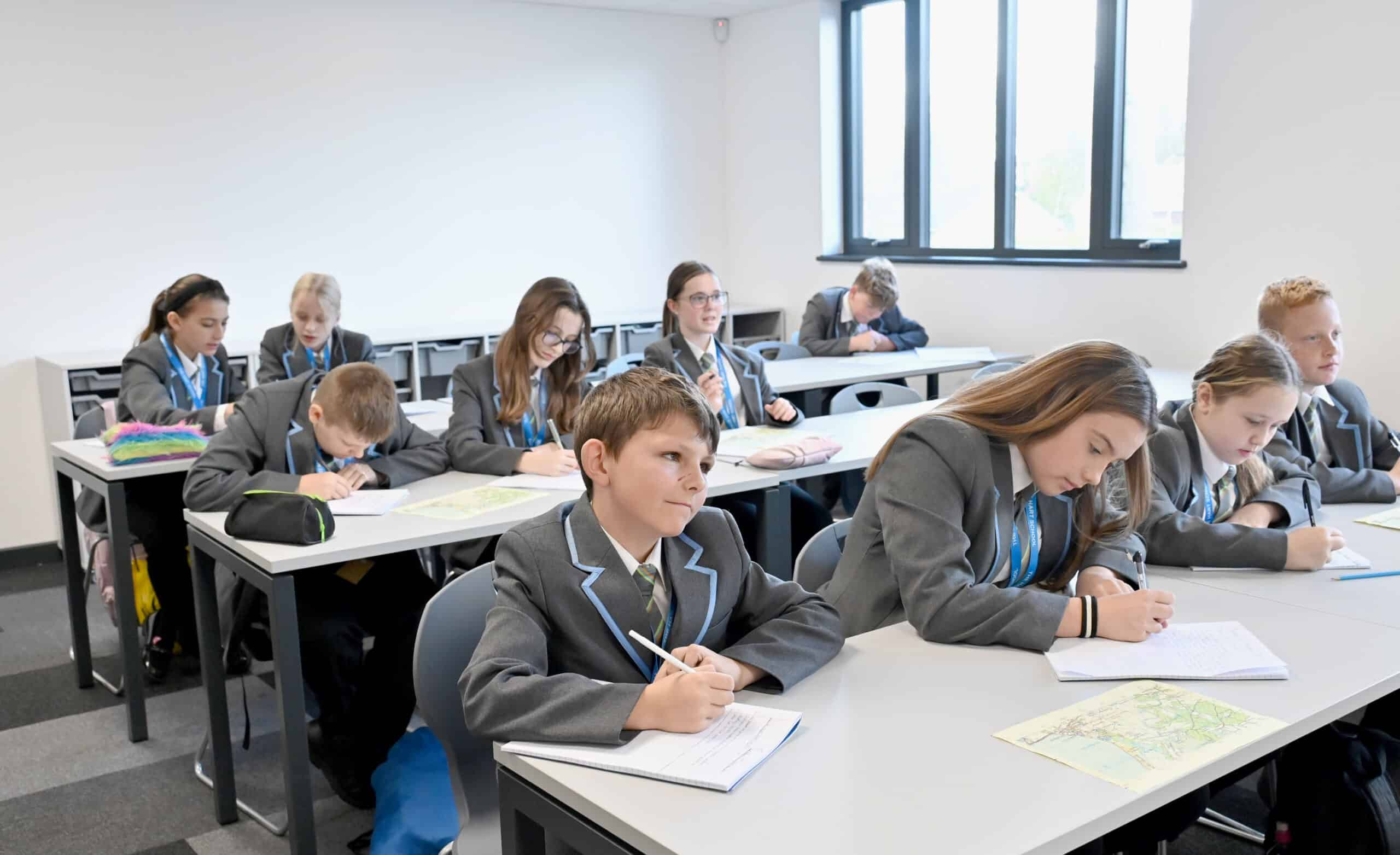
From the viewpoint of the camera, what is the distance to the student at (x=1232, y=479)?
6.99 ft

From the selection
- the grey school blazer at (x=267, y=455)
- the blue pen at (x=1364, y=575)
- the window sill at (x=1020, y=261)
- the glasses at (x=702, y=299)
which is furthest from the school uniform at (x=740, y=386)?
the window sill at (x=1020, y=261)

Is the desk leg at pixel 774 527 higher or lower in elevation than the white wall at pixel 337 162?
lower

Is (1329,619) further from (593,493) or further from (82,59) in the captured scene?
(82,59)

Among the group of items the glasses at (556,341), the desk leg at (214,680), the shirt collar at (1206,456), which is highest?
the glasses at (556,341)

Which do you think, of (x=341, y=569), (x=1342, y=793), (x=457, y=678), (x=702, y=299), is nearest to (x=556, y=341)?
(x=702, y=299)

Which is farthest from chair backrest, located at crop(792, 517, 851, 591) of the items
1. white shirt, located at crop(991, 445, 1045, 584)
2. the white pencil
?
the white pencil

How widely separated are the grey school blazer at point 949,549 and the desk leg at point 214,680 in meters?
1.48

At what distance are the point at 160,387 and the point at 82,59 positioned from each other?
230 cm

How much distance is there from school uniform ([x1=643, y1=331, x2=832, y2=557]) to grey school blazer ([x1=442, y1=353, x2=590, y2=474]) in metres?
0.41

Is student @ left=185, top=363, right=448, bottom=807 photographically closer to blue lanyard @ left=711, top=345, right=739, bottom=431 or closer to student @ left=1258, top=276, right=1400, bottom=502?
blue lanyard @ left=711, top=345, right=739, bottom=431

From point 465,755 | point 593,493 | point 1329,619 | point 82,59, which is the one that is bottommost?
point 465,755

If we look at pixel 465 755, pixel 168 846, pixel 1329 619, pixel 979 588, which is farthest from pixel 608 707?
pixel 168 846

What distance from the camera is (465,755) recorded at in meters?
1.72

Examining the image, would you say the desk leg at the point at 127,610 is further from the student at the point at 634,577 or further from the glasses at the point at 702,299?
the student at the point at 634,577
